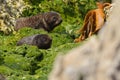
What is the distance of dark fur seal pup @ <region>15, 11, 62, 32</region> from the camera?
24125 millimetres

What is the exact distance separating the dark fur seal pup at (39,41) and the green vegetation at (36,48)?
320mm

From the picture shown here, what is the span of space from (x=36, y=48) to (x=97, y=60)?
15.3 meters

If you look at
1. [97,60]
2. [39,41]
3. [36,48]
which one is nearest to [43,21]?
[39,41]

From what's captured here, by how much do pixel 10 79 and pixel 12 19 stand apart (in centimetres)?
996

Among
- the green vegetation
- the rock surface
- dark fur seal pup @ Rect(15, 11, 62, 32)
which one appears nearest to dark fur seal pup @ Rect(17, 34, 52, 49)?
the green vegetation

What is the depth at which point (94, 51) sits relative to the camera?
7.07 feet

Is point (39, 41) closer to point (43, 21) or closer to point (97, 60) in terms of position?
point (43, 21)

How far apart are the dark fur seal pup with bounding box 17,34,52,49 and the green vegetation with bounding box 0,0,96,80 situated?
0.32m

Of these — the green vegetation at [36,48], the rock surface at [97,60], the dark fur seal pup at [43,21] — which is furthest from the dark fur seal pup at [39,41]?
the rock surface at [97,60]

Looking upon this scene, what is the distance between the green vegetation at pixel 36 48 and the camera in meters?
15.2

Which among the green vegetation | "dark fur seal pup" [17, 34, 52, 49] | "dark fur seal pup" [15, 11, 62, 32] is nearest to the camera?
the green vegetation

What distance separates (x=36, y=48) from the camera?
17359 millimetres

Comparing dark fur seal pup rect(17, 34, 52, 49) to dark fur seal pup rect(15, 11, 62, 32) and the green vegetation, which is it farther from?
dark fur seal pup rect(15, 11, 62, 32)

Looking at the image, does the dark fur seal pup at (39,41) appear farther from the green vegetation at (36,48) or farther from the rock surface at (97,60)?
the rock surface at (97,60)
